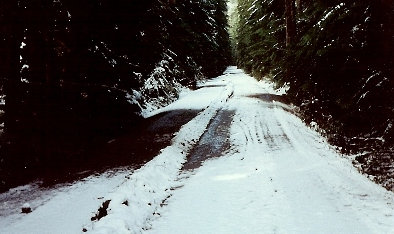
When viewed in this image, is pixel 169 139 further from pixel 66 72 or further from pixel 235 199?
pixel 235 199

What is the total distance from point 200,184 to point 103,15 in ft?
22.9

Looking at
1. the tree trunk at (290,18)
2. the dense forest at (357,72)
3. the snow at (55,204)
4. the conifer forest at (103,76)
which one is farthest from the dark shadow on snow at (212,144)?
the tree trunk at (290,18)

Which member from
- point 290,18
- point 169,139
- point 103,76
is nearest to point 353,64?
point 169,139

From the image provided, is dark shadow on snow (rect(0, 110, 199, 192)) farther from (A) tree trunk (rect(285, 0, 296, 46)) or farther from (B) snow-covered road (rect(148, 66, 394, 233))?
(A) tree trunk (rect(285, 0, 296, 46))

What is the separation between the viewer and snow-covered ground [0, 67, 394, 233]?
570 cm

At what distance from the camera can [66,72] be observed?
1092 cm

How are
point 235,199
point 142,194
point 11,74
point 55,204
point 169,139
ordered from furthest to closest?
point 169,139 < point 11,74 < point 55,204 < point 142,194 < point 235,199

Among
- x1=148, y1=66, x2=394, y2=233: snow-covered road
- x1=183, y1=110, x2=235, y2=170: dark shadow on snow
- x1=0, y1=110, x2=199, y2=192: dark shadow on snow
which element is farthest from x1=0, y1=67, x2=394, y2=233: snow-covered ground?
x1=0, y1=110, x2=199, y2=192: dark shadow on snow

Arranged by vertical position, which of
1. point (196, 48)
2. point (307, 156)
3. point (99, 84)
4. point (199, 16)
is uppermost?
point (199, 16)

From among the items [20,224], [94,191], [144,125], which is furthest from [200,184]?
[144,125]

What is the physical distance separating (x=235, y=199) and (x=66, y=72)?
683 cm

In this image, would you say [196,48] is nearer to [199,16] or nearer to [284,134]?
[199,16]

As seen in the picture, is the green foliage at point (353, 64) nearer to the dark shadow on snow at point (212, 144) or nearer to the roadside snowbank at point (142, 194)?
the dark shadow on snow at point (212, 144)

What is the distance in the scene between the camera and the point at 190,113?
1852cm
